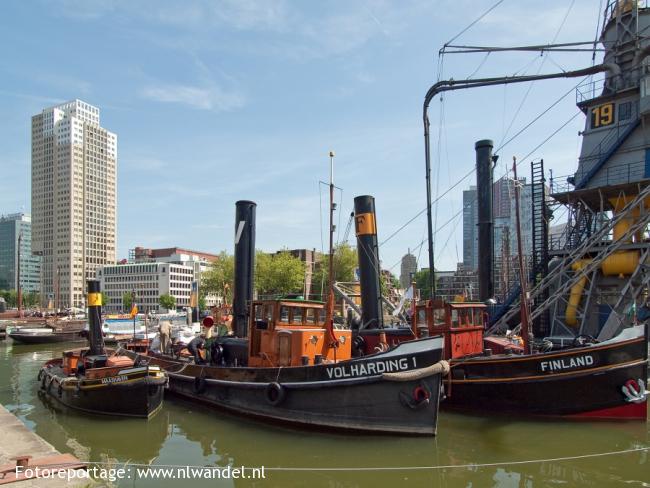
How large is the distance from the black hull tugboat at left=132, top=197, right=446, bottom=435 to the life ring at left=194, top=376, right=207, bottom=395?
0.09ft

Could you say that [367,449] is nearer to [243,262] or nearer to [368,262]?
[368,262]

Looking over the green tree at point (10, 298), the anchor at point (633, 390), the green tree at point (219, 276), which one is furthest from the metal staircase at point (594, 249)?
the green tree at point (10, 298)

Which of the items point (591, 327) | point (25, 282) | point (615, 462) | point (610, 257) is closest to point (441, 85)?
point (610, 257)

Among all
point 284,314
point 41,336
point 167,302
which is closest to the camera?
point 284,314

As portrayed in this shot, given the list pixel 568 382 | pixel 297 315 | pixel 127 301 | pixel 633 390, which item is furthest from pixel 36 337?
pixel 127 301

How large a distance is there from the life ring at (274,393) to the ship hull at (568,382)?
4.01m

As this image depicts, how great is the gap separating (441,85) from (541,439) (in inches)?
516

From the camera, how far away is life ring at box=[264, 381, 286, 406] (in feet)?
38.1

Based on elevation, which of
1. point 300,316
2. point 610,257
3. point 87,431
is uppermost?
point 610,257

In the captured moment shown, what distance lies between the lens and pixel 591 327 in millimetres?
21953

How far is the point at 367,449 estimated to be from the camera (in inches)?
394

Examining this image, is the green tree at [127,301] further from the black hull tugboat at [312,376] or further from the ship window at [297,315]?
the ship window at [297,315]

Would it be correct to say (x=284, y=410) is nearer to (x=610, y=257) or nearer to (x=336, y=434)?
(x=336, y=434)

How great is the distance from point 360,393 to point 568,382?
5.18 m
